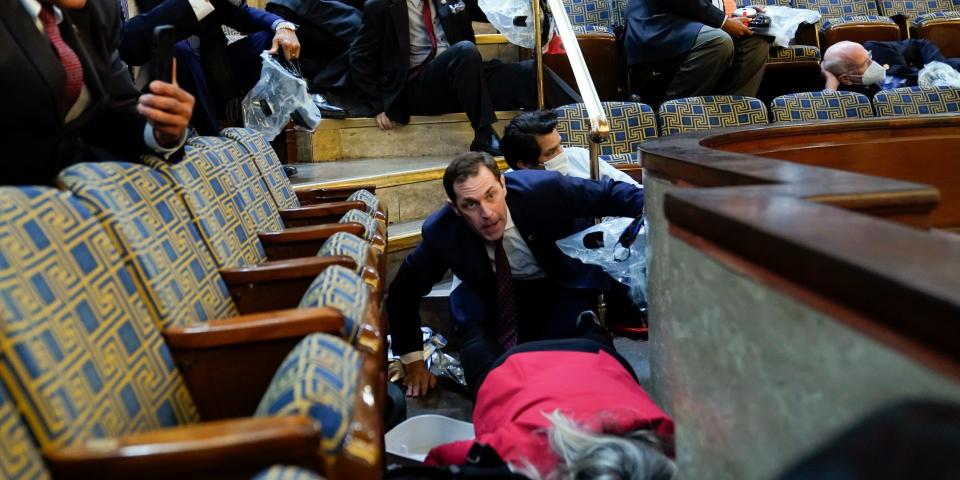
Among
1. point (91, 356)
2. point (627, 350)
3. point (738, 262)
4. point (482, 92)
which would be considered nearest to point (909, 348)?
point (738, 262)

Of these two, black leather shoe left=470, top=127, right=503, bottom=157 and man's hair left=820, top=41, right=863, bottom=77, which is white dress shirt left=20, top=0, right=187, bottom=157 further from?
man's hair left=820, top=41, right=863, bottom=77

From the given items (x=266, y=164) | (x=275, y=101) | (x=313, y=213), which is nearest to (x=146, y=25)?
(x=275, y=101)

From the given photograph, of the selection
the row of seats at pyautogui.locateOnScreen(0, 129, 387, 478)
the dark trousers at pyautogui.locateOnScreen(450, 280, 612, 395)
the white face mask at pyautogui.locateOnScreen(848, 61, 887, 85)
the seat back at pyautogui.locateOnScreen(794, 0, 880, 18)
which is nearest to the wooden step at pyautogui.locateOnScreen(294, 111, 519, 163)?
the dark trousers at pyautogui.locateOnScreen(450, 280, 612, 395)

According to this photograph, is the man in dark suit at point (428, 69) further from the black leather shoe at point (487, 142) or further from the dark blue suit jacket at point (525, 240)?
the dark blue suit jacket at point (525, 240)

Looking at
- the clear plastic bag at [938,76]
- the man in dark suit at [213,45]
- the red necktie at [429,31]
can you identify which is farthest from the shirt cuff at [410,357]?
the clear plastic bag at [938,76]

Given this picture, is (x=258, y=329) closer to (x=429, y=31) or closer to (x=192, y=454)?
(x=192, y=454)

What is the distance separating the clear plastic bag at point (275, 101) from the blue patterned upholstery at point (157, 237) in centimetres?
109

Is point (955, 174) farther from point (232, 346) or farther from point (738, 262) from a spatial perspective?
point (232, 346)

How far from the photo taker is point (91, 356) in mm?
597

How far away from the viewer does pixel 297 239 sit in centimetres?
117

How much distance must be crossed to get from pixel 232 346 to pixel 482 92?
1.63m

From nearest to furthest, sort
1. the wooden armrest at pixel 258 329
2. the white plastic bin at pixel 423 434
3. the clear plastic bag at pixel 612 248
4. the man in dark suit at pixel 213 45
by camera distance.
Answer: the wooden armrest at pixel 258 329 < the white plastic bin at pixel 423 434 < the clear plastic bag at pixel 612 248 < the man in dark suit at pixel 213 45

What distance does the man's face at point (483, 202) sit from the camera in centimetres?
143

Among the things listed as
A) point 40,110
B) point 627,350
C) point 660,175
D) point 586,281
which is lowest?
point 627,350
